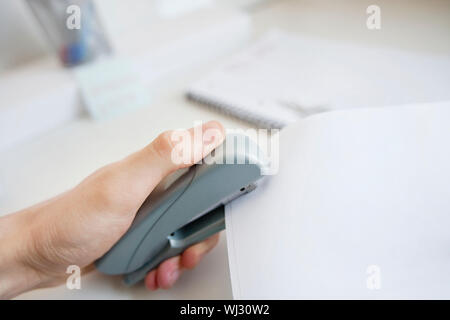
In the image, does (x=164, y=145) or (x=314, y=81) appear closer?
(x=164, y=145)

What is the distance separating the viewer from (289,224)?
257mm

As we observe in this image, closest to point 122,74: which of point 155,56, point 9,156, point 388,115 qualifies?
point 155,56

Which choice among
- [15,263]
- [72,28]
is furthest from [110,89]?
[15,263]

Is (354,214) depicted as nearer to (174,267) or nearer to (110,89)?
(174,267)

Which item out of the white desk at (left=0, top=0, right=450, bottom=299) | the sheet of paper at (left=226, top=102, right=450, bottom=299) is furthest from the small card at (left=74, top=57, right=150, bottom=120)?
the sheet of paper at (left=226, top=102, right=450, bottom=299)

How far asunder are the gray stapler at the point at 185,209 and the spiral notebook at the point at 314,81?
0.18m

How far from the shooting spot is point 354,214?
0.83ft

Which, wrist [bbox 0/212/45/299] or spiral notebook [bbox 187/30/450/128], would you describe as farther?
spiral notebook [bbox 187/30/450/128]

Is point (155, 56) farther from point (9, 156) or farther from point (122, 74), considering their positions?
point (9, 156)

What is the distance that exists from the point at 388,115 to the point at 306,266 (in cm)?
16

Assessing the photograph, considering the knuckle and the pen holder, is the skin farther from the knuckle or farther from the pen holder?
the pen holder

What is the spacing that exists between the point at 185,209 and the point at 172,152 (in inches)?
2.1

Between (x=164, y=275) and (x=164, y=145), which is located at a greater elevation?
(x=164, y=145)

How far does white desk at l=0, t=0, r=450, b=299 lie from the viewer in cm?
35
